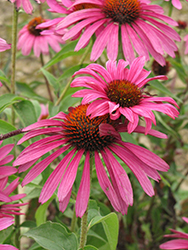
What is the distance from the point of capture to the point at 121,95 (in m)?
0.63

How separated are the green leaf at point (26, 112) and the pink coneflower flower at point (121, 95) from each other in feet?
0.92

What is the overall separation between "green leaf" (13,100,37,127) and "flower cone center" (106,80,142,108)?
302mm

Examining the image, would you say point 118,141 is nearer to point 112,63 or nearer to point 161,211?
point 112,63

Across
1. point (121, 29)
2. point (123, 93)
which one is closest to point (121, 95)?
point (123, 93)

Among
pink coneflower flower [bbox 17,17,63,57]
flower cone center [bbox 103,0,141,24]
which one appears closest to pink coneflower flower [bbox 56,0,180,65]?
flower cone center [bbox 103,0,141,24]

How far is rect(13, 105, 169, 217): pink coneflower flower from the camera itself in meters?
0.59

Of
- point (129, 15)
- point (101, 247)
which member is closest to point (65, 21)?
point (129, 15)

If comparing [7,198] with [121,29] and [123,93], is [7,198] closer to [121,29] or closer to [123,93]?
[123,93]

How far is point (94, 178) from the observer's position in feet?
3.52

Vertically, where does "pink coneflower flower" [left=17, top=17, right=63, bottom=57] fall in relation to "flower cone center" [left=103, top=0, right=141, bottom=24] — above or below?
below

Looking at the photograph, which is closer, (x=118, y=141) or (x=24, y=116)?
(x=118, y=141)

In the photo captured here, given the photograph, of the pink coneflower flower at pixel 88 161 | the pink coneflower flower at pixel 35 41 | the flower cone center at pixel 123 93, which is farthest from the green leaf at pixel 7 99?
the pink coneflower flower at pixel 35 41

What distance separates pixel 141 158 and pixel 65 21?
420 millimetres

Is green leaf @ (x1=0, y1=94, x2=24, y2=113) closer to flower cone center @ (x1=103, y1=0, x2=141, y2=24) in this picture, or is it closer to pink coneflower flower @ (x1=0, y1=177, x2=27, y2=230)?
pink coneflower flower @ (x1=0, y1=177, x2=27, y2=230)
